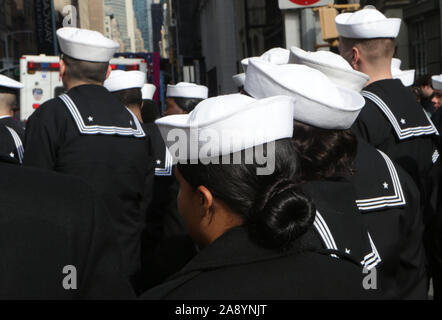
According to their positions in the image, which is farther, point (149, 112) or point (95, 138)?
point (149, 112)

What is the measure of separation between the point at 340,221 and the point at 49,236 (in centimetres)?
106

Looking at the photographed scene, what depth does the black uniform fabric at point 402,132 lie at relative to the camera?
3367mm

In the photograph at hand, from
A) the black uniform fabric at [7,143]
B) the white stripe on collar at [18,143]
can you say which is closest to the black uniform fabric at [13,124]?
the white stripe on collar at [18,143]

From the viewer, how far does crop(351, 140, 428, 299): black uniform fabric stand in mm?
2457

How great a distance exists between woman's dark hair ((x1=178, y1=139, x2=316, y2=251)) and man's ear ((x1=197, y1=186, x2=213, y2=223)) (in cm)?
1

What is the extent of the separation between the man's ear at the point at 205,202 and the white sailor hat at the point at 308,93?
708mm

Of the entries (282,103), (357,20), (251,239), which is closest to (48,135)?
(357,20)

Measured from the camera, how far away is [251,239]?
66.2 inches

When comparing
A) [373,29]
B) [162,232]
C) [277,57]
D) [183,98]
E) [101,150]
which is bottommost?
[162,232]

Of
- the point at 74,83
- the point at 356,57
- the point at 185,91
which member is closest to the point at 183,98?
the point at 185,91

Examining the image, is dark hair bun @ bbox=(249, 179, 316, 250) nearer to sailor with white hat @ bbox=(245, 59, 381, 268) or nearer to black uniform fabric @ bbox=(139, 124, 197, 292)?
sailor with white hat @ bbox=(245, 59, 381, 268)

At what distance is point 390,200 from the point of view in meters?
2.52

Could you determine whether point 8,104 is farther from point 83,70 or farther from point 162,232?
point 162,232

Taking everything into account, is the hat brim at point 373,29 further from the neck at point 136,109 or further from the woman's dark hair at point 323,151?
the neck at point 136,109
